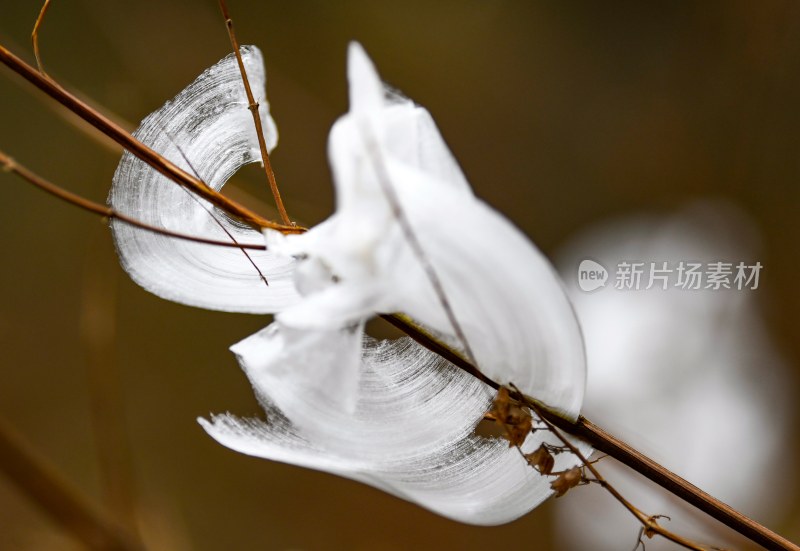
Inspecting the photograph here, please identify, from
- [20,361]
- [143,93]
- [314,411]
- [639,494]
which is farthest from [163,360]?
[314,411]

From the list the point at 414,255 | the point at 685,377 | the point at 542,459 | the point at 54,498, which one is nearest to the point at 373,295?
the point at 414,255

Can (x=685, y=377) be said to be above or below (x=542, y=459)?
above

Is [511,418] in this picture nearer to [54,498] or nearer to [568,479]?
[568,479]

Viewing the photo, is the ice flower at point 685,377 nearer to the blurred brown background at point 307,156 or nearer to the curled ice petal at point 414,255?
the blurred brown background at point 307,156

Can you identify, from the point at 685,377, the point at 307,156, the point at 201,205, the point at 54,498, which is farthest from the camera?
the point at 307,156

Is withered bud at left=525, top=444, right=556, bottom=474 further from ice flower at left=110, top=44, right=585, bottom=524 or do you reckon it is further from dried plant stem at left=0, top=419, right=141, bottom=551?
dried plant stem at left=0, top=419, right=141, bottom=551

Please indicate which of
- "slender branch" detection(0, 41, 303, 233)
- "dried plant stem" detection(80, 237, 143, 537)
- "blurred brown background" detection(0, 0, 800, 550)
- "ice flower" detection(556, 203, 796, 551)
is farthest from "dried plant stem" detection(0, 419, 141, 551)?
"ice flower" detection(556, 203, 796, 551)

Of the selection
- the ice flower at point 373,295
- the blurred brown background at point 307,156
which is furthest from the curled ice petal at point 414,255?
the blurred brown background at point 307,156

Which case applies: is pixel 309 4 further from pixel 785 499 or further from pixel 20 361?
pixel 785 499
